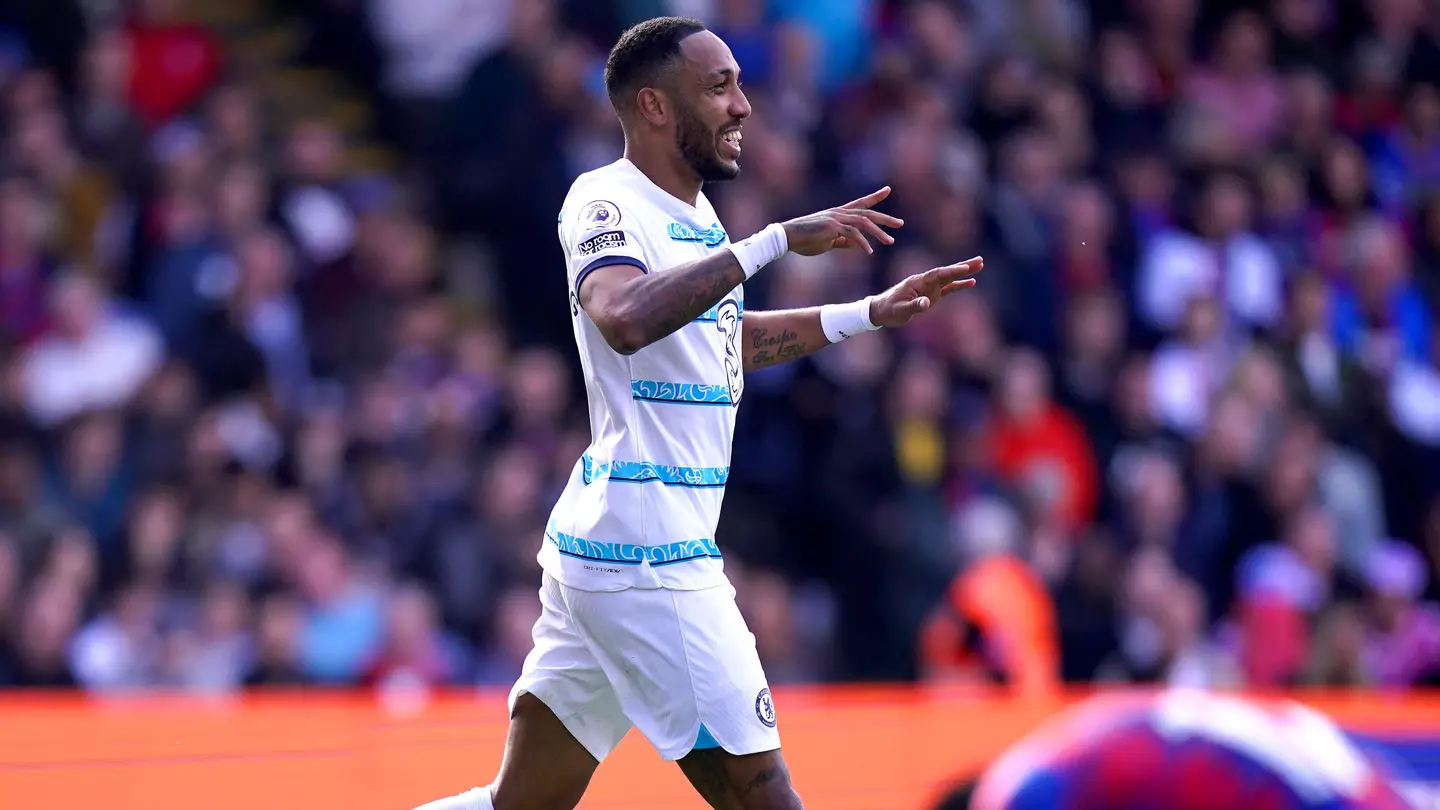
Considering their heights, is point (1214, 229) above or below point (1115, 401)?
above

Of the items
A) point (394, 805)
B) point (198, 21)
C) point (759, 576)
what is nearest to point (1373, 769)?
point (394, 805)

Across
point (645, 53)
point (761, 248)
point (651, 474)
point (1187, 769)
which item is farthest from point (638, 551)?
point (1187, 769)

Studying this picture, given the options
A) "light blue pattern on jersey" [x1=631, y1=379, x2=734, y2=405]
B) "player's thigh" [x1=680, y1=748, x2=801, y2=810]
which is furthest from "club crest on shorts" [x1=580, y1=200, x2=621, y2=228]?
"player's thigh" [x1=680, y1=748, x2=801, y2=810]

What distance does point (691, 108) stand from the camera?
4.76 meters

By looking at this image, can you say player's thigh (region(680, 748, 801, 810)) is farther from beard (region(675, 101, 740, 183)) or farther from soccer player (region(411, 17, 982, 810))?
beard (region(675, 101, 740, 183))

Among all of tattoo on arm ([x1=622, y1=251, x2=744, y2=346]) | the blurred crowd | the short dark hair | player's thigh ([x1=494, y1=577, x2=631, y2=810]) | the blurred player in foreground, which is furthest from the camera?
the blurred crowd

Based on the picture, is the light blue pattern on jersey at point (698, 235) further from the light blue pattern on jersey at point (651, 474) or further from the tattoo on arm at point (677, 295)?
the light blue pattern on jersey at point (651, 474)

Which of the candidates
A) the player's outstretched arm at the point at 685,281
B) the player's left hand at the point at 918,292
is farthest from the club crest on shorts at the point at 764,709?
the player's left hand at the point at 918,292

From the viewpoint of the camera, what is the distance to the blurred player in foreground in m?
2.96

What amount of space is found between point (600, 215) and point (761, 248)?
0.44 metres

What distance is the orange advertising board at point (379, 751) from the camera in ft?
20.8

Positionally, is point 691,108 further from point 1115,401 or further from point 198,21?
point 198,21

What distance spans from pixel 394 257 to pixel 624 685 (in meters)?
6.62

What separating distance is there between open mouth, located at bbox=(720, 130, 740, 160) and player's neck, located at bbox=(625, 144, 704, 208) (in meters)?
0.10
